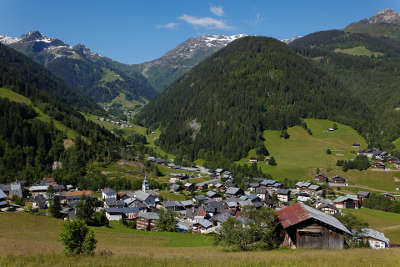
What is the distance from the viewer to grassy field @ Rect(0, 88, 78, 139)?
16062cm

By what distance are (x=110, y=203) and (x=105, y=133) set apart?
107 meters

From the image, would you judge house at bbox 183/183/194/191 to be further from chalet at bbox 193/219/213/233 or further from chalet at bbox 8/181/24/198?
chalet at bbox 8/181/24/198

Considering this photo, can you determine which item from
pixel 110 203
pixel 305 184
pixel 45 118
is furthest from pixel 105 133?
pixel 305 184

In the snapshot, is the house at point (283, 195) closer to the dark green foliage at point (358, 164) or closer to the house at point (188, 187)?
the house at point (188, 187)

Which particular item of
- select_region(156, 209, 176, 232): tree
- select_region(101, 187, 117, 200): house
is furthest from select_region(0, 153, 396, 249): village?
select_region(156, 209, 176, 232): tree

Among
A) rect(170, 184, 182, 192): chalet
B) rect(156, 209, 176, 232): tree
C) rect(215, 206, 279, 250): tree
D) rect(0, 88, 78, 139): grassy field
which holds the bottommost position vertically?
rect(156, 209, 176, 232): tree

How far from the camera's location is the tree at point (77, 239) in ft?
88.0

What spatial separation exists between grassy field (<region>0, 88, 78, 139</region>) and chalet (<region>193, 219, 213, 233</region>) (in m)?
102

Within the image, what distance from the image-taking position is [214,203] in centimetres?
10838

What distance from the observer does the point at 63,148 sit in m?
144

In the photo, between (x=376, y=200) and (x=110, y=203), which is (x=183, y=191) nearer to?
(x=110, y=203)

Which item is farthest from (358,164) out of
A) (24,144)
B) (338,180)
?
(24,144)

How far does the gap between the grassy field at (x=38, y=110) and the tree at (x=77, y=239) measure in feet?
459

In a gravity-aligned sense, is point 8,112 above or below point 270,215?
above
